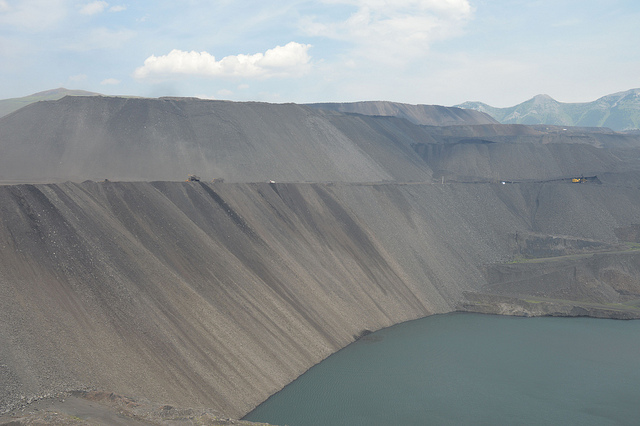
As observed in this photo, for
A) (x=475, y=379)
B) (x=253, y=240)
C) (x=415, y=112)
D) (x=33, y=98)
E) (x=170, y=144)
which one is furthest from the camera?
(x=415, y=112)

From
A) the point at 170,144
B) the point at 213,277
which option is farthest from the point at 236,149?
the point at 213,277

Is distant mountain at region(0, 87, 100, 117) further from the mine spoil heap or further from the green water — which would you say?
the green water

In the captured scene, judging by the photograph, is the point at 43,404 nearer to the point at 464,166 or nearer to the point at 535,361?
the point at 535,361

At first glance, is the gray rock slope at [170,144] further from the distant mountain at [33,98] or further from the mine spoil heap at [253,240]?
the distant mountain at [33,98]

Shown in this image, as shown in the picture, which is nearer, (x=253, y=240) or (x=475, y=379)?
(x=475, y=379)

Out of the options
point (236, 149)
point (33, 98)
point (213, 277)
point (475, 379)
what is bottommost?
point (475, 379)

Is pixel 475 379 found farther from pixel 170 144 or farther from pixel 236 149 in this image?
pixel 170 144

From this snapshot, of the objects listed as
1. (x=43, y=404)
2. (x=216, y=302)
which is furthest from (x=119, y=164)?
(x=43, y=404)

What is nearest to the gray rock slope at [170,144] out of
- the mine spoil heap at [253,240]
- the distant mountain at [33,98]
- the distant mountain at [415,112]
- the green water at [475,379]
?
the mine spoil heap at [253,240]
